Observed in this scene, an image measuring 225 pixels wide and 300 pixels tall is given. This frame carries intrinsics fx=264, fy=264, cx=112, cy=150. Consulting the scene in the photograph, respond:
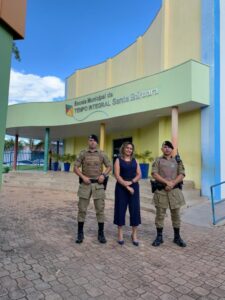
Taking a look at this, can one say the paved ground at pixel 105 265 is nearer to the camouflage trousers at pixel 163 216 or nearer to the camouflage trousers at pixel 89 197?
the camouflage trousers at pixel 163 216

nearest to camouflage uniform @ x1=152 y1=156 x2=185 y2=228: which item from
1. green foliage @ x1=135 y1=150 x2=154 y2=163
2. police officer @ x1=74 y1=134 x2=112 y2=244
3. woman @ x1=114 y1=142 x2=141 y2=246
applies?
woman @ x1=114 y1=142 x2=141 y2=246

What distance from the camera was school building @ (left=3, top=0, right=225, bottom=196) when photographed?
862 centimetres

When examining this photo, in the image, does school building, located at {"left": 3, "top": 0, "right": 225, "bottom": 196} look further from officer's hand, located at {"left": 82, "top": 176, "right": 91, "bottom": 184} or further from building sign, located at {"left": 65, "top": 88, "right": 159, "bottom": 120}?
officer's hand, located at {"left": 82, "top": 176, "right": 91, "bottom": 184}

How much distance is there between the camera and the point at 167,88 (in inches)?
355

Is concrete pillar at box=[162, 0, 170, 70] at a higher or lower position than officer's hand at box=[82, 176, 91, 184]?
higher

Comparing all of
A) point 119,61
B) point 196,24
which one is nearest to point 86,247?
point 196,24

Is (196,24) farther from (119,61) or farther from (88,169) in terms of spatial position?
(88,169)

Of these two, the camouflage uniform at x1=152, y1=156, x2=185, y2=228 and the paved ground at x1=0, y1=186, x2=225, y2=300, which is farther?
the camouflage uniform at x1=152, y1=156, x2=185, y2=228

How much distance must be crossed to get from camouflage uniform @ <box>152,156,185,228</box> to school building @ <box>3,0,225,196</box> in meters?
4.37

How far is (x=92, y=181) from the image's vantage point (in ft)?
14.6

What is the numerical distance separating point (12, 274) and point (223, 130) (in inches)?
310

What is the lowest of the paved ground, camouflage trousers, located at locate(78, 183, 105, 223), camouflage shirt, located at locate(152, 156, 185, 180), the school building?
the paved ground

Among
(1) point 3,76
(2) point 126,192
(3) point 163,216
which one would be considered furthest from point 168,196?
(1) point 3,76

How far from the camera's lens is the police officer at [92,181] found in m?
4.41
